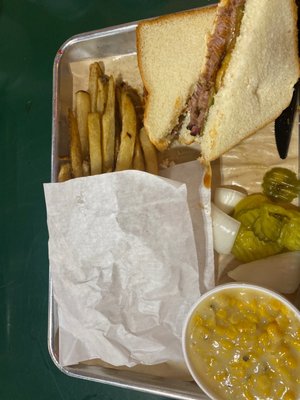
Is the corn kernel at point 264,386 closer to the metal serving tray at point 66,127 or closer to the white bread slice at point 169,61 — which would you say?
the metal serving tray at point 66,127

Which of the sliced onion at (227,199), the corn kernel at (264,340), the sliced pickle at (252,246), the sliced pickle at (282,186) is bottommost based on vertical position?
the corn kernel at (264,340)

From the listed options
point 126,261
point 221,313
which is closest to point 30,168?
point 126,261

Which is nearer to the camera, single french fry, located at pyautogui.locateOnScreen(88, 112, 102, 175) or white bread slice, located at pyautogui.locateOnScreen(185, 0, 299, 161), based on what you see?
white bread slice, located at pyautogui.locateOnScreen(185, 0, 299, 161)

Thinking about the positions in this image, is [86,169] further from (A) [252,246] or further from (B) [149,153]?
(A) [252,246]

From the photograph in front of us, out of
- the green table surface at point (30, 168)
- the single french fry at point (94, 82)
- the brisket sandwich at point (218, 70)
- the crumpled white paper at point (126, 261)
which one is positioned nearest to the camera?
the brisket sandwich at point (218, 70)

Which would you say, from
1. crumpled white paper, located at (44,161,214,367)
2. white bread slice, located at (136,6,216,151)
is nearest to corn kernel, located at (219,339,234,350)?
crumpled white paper, located at (44,161,214,367)

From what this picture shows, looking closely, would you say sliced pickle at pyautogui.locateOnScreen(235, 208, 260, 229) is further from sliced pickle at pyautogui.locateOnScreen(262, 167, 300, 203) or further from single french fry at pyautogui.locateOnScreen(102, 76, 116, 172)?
single french fry at pyautogui.locateOnScreen(102, 76, 116, 172)

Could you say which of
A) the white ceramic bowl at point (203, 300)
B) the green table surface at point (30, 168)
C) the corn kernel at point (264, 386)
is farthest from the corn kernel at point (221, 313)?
the green table surface at point (30, 168)
